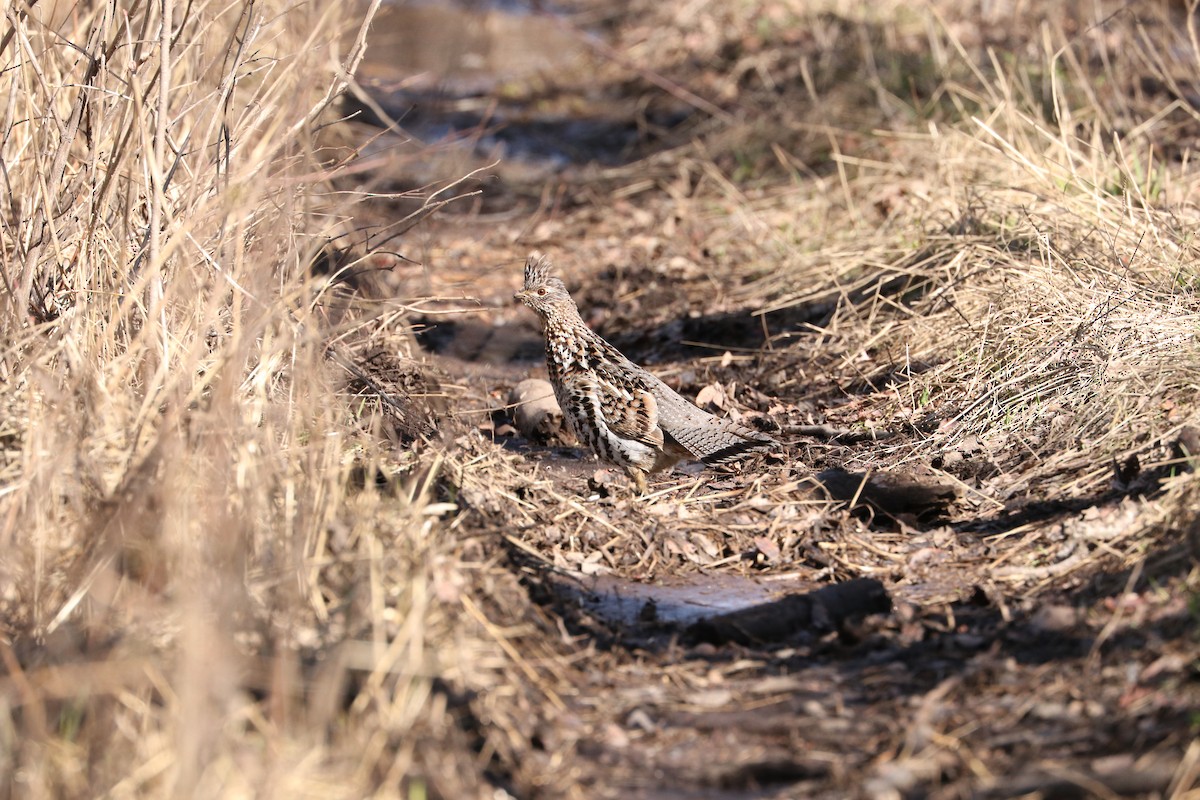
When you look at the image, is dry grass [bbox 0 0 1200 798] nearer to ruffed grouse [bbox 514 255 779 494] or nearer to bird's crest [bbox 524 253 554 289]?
ruffed grouse [bbox 514 255 779 494]

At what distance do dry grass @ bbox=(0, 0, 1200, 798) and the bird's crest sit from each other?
0.71 meters

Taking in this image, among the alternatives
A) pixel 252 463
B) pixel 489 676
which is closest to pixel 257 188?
pixel 252 463

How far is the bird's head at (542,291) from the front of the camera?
20.9 feet

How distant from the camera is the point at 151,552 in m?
3.67

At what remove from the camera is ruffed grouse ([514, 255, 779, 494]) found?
591 centimetres

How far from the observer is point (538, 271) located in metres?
6.46

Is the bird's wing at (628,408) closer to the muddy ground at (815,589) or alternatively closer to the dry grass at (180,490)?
the muddy ground at (815,589)

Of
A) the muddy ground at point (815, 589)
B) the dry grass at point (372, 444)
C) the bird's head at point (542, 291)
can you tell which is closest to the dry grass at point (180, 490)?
the dry grass at point (372, 444)

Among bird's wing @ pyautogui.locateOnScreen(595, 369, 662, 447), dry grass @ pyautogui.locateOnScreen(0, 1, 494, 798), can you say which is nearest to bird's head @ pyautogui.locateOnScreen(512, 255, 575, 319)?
bird's wing @ pyautogui.locateOnScreen(595, 369, 662, 447)

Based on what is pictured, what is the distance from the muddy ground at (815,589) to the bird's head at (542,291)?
631 mm

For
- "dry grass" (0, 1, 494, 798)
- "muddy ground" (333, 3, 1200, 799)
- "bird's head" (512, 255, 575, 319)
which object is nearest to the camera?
"dry grass" (0, 1, 494, 798)

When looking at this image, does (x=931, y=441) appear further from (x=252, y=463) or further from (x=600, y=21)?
(x=600, y=21)

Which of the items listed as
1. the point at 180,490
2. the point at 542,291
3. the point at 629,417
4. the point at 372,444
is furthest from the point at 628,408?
the point at 180,490

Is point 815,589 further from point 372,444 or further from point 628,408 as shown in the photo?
point 372,444
